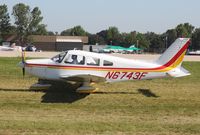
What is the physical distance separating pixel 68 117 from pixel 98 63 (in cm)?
448

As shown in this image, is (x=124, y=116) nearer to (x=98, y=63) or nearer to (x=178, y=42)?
(x=98, y=63)

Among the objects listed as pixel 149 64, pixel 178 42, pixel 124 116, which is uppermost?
pixel 178 42

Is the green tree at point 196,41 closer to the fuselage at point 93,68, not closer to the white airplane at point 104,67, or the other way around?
the white airplane at point 104,67

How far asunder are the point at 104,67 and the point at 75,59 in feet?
3.68

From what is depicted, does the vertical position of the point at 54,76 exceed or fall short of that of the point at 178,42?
it falls short

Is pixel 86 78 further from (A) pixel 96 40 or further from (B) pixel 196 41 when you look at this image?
(A) pixel 96 40

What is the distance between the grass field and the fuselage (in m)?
0.66

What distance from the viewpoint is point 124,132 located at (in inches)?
317

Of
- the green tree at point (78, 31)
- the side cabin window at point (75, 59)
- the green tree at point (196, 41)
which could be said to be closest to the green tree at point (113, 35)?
the green tree at point (78, 31)

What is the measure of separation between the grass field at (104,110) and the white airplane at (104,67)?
662mm

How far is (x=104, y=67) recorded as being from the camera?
13.7 m

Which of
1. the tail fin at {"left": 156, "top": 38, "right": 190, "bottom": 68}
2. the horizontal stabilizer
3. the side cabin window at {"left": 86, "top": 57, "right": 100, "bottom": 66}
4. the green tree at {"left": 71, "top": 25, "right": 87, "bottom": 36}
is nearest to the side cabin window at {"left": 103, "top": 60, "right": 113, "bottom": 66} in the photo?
the side cabin window at {"left": 86, "top": 57, "right": 100, "bottom": 66}

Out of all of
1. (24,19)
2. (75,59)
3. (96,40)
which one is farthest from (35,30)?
(75,59)

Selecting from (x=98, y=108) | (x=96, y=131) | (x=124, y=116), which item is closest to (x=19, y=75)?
(x=98, y=108)
